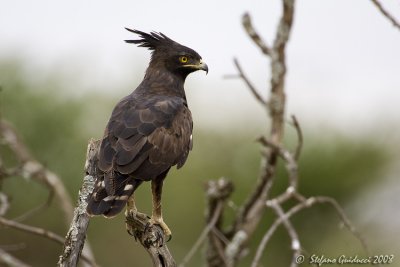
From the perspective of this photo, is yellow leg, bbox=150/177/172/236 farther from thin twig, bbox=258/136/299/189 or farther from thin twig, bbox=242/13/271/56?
thin twig, bbox=242/13/271/56

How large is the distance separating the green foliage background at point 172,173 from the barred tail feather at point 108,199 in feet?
23.2

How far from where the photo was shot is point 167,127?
7340 millimetres

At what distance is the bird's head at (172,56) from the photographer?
332 inches

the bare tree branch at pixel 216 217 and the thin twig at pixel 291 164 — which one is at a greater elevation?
the thin twig at pixel 291 164

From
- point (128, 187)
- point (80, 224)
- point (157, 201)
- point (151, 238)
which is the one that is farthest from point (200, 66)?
point (80, 224)

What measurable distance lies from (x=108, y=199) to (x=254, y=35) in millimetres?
2556

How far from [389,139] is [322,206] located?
75.7 inches

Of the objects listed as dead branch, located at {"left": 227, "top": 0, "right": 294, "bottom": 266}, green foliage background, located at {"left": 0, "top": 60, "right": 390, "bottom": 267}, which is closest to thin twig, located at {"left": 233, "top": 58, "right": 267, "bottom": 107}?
dead branch, located at {"left": 227, "top": 0, "right": 294, "bottom": 266}

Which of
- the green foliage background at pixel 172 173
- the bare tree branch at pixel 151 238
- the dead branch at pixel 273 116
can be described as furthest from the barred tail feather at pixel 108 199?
the green foliage background at pixel 172 173

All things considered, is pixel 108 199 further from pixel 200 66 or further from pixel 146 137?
pixel 200 66

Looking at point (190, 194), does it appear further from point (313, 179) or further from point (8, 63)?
point (8, 63)

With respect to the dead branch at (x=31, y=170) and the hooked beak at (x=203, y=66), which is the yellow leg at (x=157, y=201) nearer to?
the dead branch at (x=31, y=170)

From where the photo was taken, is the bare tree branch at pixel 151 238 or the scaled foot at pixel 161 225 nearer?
the bare tree branch at pixel 151 238

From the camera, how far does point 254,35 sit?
8070 millimetres
